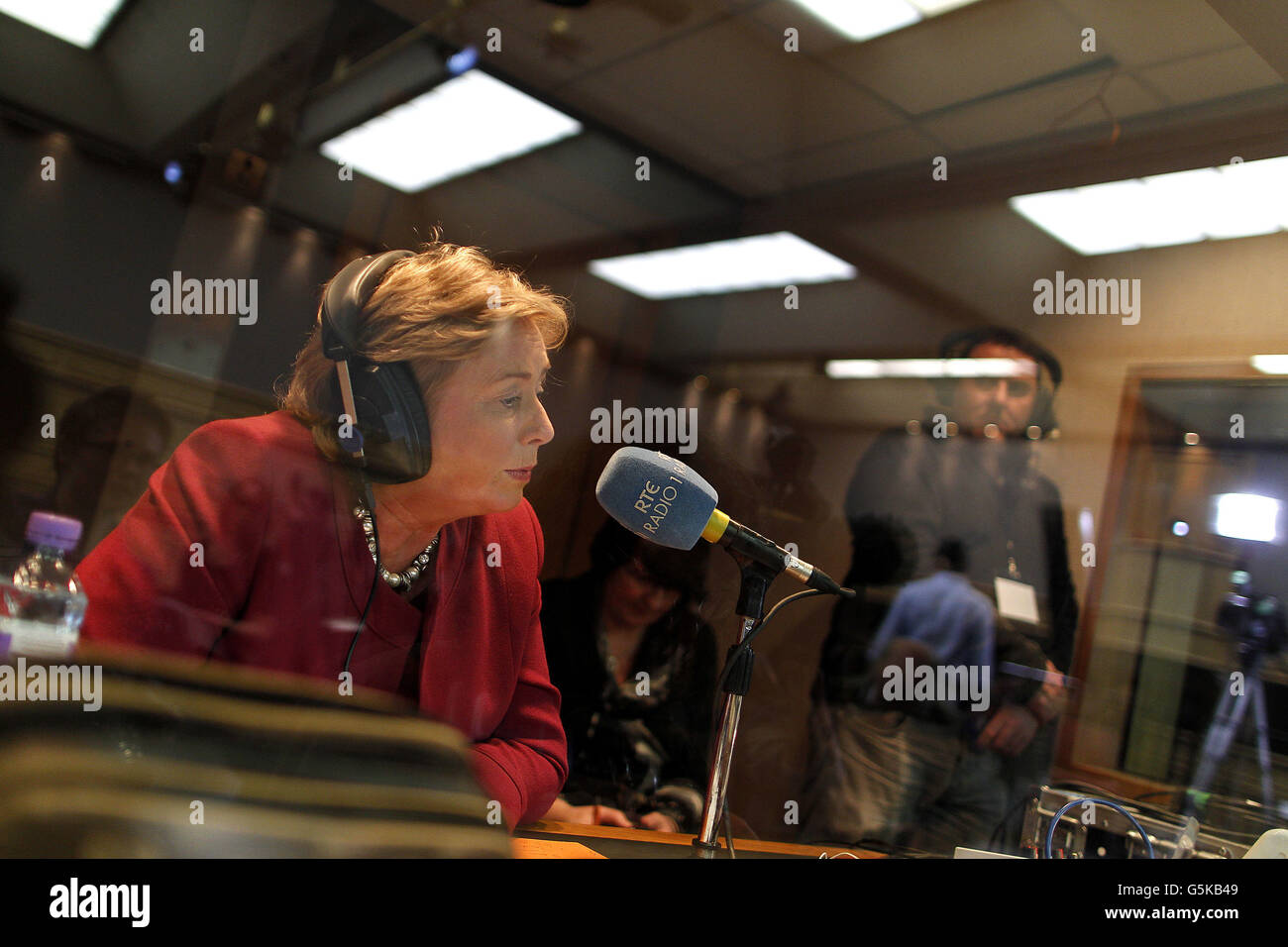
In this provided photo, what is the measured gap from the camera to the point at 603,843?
1.17 m

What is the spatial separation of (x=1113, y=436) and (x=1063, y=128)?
0.92 m

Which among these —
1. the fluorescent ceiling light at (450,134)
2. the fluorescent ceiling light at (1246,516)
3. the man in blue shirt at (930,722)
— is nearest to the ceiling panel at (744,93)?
the fluorescent ceiling light at (450,134)

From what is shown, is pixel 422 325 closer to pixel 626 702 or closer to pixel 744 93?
pixel 626 702

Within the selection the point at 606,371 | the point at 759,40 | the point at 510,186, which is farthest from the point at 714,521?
the point at 759,40

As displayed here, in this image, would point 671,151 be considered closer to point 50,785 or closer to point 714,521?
point 714,521

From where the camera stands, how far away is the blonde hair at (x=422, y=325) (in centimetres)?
100

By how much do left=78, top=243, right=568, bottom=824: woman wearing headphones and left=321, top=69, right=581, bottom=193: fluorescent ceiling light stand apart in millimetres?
117

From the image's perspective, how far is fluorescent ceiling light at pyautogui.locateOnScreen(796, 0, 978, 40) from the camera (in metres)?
1.72

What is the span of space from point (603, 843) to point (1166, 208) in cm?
203

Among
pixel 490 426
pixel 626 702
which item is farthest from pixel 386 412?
pixel 626 702

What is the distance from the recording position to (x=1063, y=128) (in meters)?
2.05

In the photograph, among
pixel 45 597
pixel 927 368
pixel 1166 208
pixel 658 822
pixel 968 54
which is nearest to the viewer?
pixel 45 597

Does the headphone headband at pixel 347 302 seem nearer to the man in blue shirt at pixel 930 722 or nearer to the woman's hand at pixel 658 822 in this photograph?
the woman's hand at pixel 658 822

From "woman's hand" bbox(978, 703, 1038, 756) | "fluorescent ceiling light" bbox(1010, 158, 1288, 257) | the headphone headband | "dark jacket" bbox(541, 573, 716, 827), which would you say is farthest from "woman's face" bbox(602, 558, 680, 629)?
"fluorescent ceiling light" bbox(1010, 158, 1288, 257)
